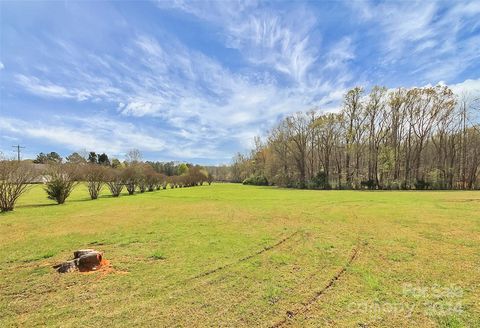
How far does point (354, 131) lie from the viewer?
41.8 meters

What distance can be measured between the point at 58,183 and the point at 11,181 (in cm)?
372

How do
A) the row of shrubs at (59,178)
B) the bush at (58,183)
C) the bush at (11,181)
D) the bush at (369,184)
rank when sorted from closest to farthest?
the bush at (11,181) → the row of shrubs at (59,178) → the bush at (58,183) → the bush at (369,184)

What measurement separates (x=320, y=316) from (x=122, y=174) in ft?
98.5

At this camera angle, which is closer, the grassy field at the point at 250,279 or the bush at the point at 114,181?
the grassy field at the point at 250,279

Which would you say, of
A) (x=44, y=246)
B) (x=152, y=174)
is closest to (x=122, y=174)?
(x=152, y=174)

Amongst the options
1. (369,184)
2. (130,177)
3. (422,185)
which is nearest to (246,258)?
(130,177)

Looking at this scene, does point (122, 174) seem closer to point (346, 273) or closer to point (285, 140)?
point (346, 273)

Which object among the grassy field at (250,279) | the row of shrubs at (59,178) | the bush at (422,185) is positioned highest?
the row of shrubs at (59,178)

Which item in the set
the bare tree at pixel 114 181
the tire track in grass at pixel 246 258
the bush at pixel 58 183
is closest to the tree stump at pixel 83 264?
the tire track in grass at pixel 246 258

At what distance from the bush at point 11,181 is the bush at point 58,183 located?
2.53m

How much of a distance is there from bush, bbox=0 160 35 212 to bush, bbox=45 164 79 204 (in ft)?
8.32

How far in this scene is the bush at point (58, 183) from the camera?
19.0 m

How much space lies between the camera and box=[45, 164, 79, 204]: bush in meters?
19.0

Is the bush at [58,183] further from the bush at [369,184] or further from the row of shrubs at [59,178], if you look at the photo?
the bush at [369,184]
